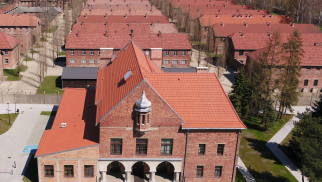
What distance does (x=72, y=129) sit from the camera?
133 feet

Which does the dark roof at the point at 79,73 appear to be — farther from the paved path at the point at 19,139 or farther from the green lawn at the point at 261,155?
the green lawn at the point at 261,155

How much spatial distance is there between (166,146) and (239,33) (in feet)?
191

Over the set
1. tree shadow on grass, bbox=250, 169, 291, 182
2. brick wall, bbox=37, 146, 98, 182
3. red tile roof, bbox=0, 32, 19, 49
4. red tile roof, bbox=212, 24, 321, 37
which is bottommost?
tree shadow on grass, bbox=250, 169, 291, 182

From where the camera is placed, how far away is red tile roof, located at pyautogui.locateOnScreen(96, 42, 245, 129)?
122 feet

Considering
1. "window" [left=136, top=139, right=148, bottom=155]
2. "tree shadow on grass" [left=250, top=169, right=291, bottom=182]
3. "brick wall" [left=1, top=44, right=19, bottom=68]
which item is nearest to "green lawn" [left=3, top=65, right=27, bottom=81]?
"brick wall" [left=1, top=44, right=19, bottom=68]

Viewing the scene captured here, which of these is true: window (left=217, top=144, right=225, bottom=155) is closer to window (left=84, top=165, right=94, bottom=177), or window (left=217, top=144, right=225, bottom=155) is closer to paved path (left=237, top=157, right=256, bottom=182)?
paved path (left=237, top=157, right=256, bottom=182)

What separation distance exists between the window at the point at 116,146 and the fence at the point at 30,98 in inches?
1011

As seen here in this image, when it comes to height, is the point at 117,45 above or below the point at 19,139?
above

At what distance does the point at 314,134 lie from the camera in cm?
4078

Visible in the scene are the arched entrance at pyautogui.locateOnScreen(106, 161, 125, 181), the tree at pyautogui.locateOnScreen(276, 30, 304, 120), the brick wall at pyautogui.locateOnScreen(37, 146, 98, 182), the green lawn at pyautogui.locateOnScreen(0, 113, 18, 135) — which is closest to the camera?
the brick wall at pyautogui.locateOnScreen(37, 146, 98, 182)

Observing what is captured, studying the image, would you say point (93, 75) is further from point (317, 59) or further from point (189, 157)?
point (317, 59)

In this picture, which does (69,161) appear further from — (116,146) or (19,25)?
(19,25)

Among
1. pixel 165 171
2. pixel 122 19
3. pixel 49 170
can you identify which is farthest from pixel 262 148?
pixel 122 19

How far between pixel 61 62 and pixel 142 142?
53057 mm
